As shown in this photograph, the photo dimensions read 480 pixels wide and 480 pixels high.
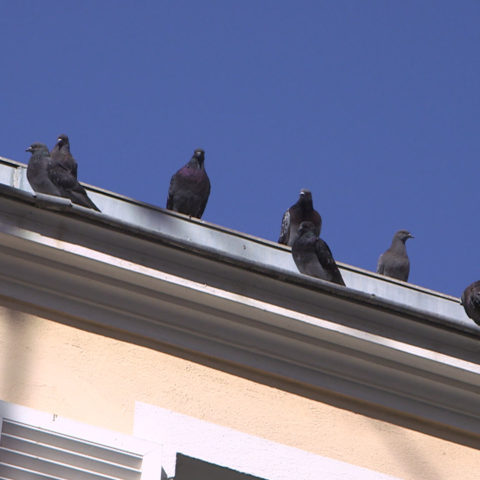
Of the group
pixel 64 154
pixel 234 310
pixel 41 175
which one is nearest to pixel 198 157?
pixel 64 154

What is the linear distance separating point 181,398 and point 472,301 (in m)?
3.19

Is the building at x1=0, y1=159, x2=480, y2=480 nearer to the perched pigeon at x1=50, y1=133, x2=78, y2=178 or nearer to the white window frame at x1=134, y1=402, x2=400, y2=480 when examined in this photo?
the white window frame at x1=134, y1=402, x2=400, y2=480

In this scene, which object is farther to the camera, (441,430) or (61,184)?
(61,184)

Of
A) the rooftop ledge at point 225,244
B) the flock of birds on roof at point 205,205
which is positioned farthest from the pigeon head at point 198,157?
the rooftop ledge at point 225,244

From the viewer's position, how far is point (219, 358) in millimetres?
4672

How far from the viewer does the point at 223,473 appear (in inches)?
173

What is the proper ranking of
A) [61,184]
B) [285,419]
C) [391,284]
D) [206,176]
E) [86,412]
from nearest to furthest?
[86,412] < [285,419] < [391,284] < [61,184] < [206,176]

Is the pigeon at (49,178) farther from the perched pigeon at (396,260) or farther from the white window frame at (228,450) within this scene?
the perched pigeon at (396,260)

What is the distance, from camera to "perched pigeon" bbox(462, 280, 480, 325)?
22.5 ft

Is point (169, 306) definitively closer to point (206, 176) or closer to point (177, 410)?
point (177, 410)

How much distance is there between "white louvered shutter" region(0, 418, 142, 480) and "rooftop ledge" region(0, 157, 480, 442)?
0.58 meters

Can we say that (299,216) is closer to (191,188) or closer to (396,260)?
(191,188)

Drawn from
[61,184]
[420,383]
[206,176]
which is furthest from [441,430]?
[206,176]

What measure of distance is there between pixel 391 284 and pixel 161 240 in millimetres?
2116
